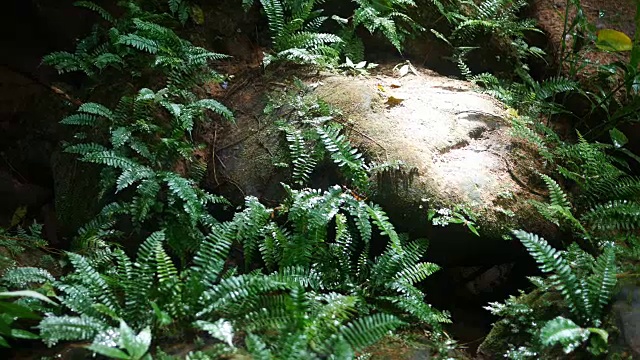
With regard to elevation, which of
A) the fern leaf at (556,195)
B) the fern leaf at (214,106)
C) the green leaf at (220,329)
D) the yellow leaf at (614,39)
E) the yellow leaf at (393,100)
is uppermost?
the yellow leaf at (614,39)

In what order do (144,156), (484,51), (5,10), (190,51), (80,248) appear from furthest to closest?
(484,51) < (5,10) < (190,51) < (144,156) < (80,248)

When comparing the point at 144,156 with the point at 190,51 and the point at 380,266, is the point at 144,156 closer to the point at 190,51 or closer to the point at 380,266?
the point at 190,51

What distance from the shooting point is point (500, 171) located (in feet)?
16.0

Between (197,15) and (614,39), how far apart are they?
427cm

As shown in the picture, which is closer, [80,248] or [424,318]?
[424,318]

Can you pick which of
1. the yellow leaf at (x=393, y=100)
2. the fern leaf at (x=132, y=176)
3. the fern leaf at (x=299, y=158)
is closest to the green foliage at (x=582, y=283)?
the fern leaf at (x=299, y=158)

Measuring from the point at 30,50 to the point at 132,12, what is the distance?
1442 millimetres

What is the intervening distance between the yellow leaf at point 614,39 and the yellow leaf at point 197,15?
4.11 meters

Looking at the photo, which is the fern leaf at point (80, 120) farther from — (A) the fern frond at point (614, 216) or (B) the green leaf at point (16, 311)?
(A) the fern frond at point (614, 216)

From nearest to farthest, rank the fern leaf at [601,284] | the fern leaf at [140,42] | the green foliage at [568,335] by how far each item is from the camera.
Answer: the green foliage at [568,335]
the fern leaf at [601,284]
the fern leaf at [140,42]

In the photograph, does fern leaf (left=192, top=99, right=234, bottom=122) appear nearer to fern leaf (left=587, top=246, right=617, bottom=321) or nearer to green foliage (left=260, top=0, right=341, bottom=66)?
green foliage (left=260, top=0, right=341, bottom=66)

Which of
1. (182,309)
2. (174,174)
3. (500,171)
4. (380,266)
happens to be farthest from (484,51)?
(182,309)

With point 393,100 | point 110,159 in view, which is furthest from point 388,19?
point 110,159

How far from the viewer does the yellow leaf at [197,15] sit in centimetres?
586
